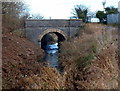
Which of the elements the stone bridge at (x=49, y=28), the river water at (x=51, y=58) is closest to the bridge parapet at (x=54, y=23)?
the stone bridge at (x=49, y=28)

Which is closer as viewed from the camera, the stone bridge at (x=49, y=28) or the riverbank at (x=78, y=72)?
the riverbank at (x=78, y=72)

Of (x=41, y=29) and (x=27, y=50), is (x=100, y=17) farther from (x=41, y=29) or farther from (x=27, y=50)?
(x=27, y=50)

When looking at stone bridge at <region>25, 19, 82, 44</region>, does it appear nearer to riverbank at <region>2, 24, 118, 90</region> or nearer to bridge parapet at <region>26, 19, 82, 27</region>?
bridge parapet at <region>26, 19, 82, 27</region>

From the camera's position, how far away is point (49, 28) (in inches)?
976

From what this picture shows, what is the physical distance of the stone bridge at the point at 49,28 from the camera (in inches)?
959

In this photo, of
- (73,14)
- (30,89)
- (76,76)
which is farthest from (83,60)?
(73,14)

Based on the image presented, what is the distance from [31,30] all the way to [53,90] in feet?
59.3

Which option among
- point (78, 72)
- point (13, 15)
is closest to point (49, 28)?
point (13, 15)

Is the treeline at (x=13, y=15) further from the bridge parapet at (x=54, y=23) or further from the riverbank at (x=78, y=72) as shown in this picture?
the riverbank at (x=78, y=72)

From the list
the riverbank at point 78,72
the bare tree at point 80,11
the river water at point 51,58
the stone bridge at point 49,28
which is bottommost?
the river water at point 51,58

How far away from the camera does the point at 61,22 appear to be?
81.4 ft

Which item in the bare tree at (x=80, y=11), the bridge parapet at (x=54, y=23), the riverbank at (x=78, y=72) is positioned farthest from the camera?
the bare tree at (x=80, y=11)

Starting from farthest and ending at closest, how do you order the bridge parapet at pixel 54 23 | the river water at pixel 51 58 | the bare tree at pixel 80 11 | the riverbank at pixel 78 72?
the bare tree at pixel 80 11
the bridge parapet at pixel 54 23
the river water at pixel 51 58
the riverbank at pixel 78 72

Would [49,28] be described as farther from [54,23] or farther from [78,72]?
[78,72]
